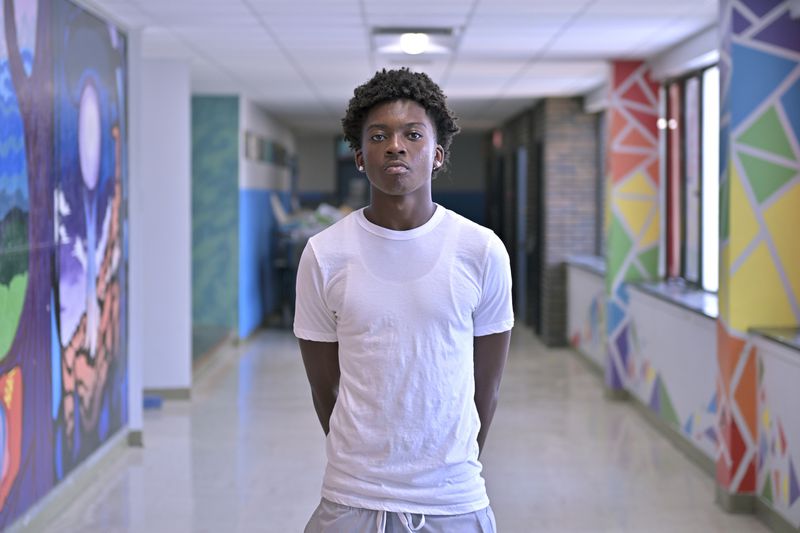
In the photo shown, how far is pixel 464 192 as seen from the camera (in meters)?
21.4

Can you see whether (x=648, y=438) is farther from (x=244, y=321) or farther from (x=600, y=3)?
(x=244, y=321)

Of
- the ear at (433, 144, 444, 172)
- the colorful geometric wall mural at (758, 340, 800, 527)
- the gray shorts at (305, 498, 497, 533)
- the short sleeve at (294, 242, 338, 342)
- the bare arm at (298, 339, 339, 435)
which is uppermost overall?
the ear at (433, 144, 444, 172)

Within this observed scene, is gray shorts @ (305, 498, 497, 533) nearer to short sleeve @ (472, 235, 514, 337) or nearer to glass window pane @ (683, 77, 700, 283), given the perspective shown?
short sleeve @ (472, 235, 514, 337)

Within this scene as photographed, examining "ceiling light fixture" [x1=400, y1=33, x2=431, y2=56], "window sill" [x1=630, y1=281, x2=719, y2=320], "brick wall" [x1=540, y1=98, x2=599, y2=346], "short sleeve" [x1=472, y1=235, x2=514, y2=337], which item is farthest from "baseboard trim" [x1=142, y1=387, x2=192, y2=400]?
"short sleeve" [x1=472, y1=235, x2=514, y2=337]

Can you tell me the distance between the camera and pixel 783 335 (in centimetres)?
488

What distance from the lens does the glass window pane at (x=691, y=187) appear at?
772 cm

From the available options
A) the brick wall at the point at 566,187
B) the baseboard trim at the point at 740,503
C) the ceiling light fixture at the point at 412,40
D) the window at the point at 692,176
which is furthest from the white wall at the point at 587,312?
the baseboard trim at the point at 740,503

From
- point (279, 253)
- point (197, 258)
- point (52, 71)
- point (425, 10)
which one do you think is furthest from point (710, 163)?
point (279, 253)

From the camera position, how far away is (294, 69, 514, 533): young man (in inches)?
73.0

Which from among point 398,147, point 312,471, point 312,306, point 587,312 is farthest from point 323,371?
point 587,312

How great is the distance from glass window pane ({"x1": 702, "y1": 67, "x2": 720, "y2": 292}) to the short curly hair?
5653 millimetres

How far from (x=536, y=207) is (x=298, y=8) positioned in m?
6.52

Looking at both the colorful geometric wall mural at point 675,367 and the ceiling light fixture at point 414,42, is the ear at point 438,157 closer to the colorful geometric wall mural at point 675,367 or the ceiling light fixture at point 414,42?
the colorful geometric wall mural at point 675,367

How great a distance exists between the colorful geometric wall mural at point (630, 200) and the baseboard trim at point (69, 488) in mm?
3805
